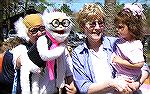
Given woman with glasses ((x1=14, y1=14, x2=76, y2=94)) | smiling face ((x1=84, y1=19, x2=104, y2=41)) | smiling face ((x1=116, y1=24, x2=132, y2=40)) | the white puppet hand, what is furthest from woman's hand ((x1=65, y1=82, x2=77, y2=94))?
smiling face ((x1=116, y1=24, x2=132, y2=40))

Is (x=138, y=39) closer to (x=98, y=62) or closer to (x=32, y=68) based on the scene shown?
(x=98, y=62)

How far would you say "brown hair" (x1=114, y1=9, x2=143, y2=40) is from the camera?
331 centimetres

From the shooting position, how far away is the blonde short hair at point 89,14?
10.9ft

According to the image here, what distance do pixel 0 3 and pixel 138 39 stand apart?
81.1 ft

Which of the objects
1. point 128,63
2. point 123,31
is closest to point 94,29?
point 123,31

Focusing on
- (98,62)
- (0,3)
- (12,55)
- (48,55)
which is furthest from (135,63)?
(0,3)

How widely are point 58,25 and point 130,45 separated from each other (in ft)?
2.10

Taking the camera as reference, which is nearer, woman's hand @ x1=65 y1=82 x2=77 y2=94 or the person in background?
woman's hand @ x1=65 y1=82 x2=77 y2=94

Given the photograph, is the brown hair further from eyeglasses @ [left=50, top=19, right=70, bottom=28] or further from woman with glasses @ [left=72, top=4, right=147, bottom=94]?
eyeglasses @ [left=50, top=19, right=70, bottom=28]

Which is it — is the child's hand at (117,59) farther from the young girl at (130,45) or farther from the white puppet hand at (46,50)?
the white puppet hand at (46,50)

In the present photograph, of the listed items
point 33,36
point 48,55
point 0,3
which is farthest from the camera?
point 0,3

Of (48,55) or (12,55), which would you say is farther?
(12,55)

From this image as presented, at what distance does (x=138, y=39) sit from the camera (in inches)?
134

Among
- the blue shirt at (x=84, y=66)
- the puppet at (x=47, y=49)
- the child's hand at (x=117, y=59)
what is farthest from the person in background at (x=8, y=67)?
the child's hand at (x=117, y=59)
